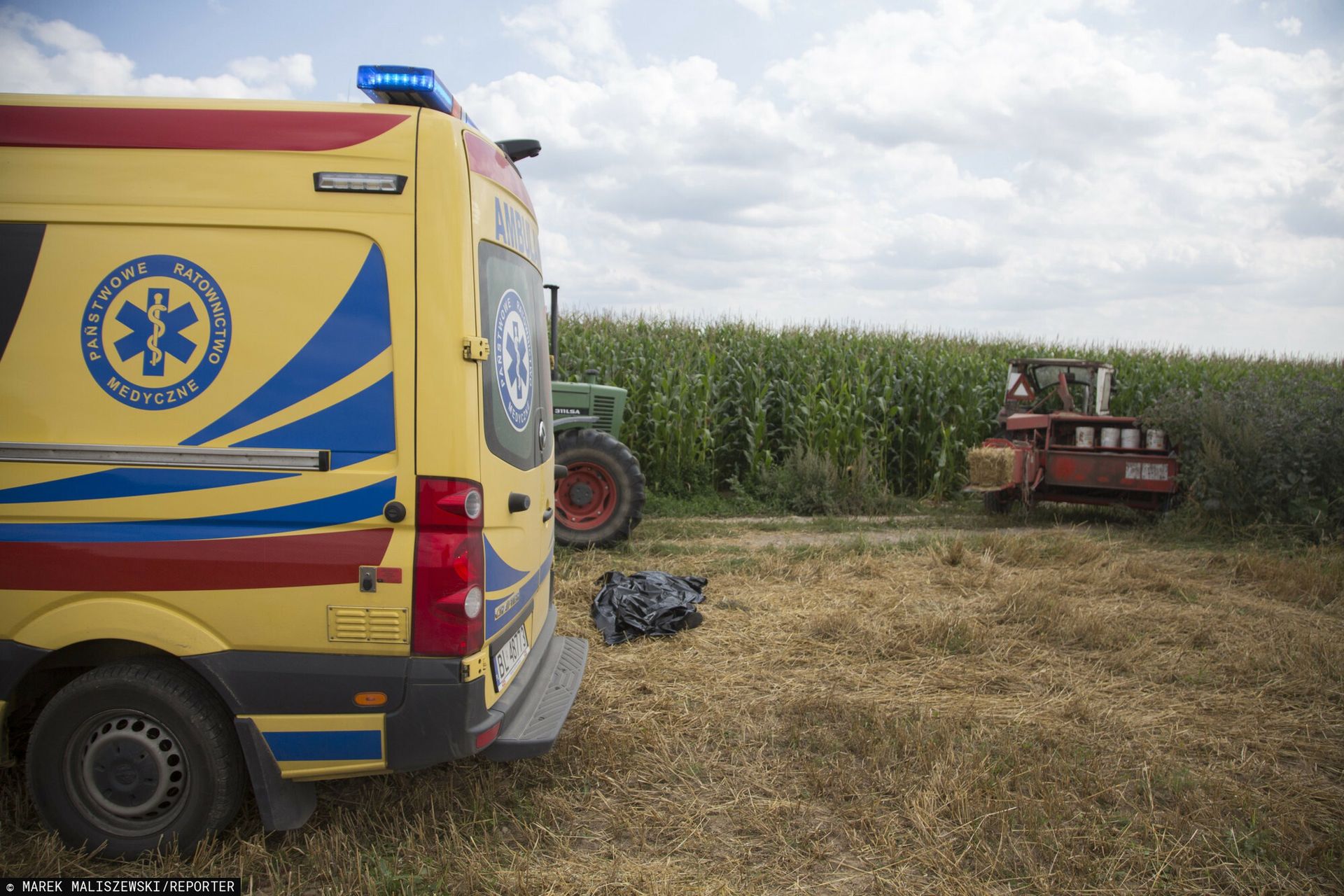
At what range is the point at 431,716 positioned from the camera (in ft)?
9.12

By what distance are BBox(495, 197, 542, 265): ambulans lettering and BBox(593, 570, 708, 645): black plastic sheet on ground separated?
Result: 273 centimetres

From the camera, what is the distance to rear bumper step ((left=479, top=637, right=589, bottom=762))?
9.96 ft

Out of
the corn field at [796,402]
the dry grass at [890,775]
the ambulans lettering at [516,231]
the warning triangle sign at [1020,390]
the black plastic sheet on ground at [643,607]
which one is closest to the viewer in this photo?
the dry grass at [890,775]

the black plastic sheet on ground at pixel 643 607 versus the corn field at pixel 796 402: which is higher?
the corn field at pixel 796 402

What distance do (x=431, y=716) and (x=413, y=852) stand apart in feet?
2.11

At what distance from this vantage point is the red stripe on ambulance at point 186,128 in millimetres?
2783

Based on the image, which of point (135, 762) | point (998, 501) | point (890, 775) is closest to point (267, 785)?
point (135, 762)

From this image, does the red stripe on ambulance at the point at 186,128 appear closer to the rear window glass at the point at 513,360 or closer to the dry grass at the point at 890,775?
the rear window glass at the point at 513,360

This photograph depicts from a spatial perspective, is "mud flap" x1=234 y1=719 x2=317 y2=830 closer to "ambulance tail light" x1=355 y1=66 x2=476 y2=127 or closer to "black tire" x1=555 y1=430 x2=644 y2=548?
"ambulance tail light" x1=355 y1=66 x2=476 y2=127

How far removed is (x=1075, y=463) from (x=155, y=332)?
9938 millimetres

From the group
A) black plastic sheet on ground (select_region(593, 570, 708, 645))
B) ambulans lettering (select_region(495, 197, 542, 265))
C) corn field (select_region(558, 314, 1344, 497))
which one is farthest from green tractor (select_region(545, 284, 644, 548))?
ambulans lettering (select_region(495, 197, 542, 265))

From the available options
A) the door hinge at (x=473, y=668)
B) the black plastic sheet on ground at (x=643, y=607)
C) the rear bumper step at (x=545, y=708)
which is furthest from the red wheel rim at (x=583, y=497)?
the door hinge at (x=473, y=668)

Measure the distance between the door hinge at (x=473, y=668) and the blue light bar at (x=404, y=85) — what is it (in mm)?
1903

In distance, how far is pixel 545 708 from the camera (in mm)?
3365
